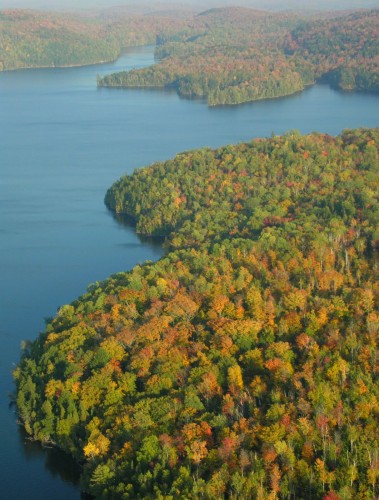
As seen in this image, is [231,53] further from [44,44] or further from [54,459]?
Answer: [54,459]

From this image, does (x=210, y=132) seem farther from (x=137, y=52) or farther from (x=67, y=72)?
(x=137, y=52)

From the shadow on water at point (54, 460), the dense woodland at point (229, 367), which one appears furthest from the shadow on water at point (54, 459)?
the dense woodland at point (229, 367)

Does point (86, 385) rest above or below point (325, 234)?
below

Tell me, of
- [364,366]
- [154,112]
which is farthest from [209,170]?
[154,112]

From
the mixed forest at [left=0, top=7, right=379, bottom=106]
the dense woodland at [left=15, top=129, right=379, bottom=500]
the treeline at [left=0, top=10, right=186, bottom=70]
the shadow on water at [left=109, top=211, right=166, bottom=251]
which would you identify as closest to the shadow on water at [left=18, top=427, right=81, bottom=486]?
the dense woodland at [left=15, top=129, right=379, bottom=500]

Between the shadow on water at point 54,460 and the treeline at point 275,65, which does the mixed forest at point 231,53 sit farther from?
the shadow on water at point 54,460

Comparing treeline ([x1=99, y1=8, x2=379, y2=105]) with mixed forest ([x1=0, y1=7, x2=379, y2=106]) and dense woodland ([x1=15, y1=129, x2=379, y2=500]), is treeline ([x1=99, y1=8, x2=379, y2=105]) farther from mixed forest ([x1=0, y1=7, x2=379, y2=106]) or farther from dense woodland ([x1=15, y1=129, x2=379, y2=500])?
dense woodland ([x1=15, y1=129, x2=379, y2=500])
